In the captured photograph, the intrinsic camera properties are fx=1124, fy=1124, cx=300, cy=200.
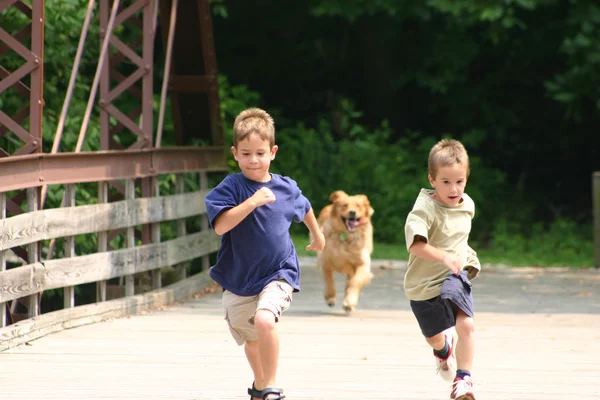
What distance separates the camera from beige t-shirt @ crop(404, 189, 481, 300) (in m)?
5.60

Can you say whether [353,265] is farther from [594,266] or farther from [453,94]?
[453,94]

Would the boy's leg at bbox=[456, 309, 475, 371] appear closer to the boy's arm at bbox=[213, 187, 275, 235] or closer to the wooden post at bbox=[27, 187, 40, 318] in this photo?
the boy's arm at bbox=[213, 187, 275, 235]

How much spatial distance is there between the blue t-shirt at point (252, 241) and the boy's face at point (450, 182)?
2.52 feet

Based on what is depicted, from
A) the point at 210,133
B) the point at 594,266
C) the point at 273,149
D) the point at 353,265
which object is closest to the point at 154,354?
the point at 273,149

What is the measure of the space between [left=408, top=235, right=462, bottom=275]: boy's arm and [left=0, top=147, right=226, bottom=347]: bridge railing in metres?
3.16

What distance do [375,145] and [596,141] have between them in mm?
5188

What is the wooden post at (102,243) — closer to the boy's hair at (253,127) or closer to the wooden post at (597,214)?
the boy's hair at (253,127)

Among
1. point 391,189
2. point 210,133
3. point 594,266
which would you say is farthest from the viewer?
point 391,189

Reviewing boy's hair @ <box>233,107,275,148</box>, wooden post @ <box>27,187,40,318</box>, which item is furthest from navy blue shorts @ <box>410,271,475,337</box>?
wooden post @ <box>27,187,40,318</box>

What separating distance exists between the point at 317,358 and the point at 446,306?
1837 mm

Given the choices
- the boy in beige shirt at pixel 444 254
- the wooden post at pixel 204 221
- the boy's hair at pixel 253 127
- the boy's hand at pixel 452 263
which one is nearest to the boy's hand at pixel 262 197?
the boy's hair at pixel 253 127

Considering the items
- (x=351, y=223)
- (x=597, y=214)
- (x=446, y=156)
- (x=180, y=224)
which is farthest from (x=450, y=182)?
(x=597, y=214)

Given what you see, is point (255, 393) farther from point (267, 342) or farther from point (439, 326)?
point (439, 326)

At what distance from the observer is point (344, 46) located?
24703 millimetres
